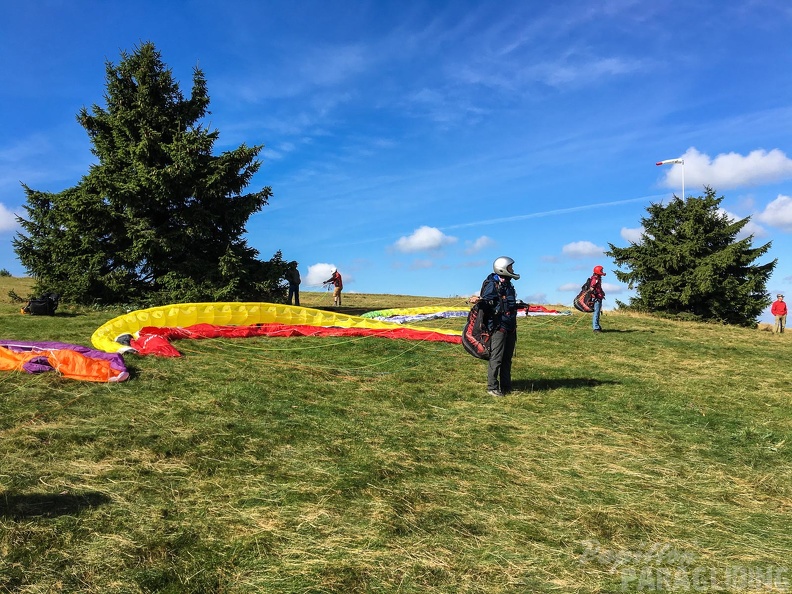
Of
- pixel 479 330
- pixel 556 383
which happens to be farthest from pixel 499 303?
pixel 556 383

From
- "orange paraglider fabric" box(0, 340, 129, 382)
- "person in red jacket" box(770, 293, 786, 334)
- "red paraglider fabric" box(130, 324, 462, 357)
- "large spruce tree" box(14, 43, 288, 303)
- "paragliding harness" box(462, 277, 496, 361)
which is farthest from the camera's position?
"person in red jacket" box(770, 293, 786, 334)

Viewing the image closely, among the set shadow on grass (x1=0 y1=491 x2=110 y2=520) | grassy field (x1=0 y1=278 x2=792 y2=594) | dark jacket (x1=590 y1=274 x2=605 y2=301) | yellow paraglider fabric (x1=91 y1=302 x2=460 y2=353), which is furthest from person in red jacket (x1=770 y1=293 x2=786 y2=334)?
shadow on grass (x1=0 y1=491 x2=110 y2=520)

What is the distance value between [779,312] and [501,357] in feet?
71.8

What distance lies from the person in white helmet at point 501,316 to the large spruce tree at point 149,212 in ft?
41.4

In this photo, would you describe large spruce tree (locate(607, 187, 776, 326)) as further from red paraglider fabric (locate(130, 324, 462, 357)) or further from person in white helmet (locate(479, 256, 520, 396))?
person in white helmet (locate(479, 256, 520, 396))

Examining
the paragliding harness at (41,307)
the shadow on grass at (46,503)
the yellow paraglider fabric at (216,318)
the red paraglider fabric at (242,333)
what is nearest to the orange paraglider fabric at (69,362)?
the red paraglider fabric at (242,333)

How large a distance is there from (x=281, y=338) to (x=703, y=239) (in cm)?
2401

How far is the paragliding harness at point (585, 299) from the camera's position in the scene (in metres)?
16.4

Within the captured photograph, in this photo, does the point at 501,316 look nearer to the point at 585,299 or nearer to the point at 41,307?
the point at 585,299

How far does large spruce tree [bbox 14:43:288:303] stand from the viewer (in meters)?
19.6

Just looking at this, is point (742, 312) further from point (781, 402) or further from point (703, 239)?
point (781, 402)

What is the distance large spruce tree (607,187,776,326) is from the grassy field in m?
18.8

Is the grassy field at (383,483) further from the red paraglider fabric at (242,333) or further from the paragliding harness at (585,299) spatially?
the paragliding harness at (585,299)

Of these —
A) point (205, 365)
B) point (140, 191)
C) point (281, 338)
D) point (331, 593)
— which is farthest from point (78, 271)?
point (331, 593)
